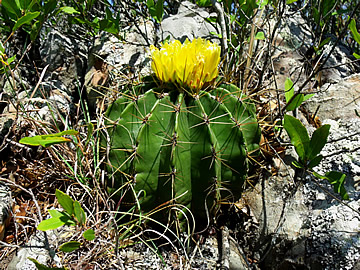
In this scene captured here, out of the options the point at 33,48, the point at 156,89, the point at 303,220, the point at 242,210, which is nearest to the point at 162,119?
the point at 156,89

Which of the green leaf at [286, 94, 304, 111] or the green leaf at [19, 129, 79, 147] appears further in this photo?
the green leaf at [286, 94, 304, 111]

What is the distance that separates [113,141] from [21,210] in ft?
1.67

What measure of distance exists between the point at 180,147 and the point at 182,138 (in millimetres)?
33

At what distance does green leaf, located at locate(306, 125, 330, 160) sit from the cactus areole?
7.7 inches

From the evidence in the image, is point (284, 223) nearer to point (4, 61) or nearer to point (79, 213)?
point (79, 213)

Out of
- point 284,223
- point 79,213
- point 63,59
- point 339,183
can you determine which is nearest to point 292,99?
point 339,183

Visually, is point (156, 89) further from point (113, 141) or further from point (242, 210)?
point (242, 210)

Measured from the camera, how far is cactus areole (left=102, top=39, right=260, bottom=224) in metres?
1.21

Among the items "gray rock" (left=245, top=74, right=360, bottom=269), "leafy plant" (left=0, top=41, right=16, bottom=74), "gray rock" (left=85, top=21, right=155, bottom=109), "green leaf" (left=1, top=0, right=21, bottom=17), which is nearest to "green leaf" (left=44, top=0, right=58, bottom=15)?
"green leaf" (left=1, top=0, right=21, bottom=17)

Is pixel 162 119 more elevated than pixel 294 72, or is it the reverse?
pixel 294 72

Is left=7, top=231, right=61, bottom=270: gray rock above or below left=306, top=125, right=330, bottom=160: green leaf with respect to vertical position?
below

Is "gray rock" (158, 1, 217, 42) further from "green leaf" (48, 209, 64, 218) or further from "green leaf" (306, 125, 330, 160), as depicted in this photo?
"green leaf" (48, 209, 64, 218)

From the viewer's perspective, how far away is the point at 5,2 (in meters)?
1.45

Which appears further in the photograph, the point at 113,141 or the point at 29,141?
the point at 113,141
